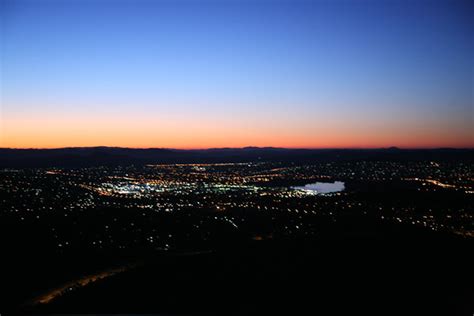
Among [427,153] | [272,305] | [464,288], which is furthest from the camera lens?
[427,153]

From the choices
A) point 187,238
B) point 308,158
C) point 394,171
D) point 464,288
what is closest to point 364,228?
point 187,238

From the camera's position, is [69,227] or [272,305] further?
[69,227]

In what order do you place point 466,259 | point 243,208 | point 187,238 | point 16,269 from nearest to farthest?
point 466,259 → point 16,269 → point 187,238 → point 243,208

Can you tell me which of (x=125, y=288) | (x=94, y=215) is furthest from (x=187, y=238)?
(x=125, y=288)

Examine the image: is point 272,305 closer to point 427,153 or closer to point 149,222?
point 149,222

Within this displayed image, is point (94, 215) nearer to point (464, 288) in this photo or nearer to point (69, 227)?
point (69, 227)

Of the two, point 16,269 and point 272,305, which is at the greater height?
point 272,305
